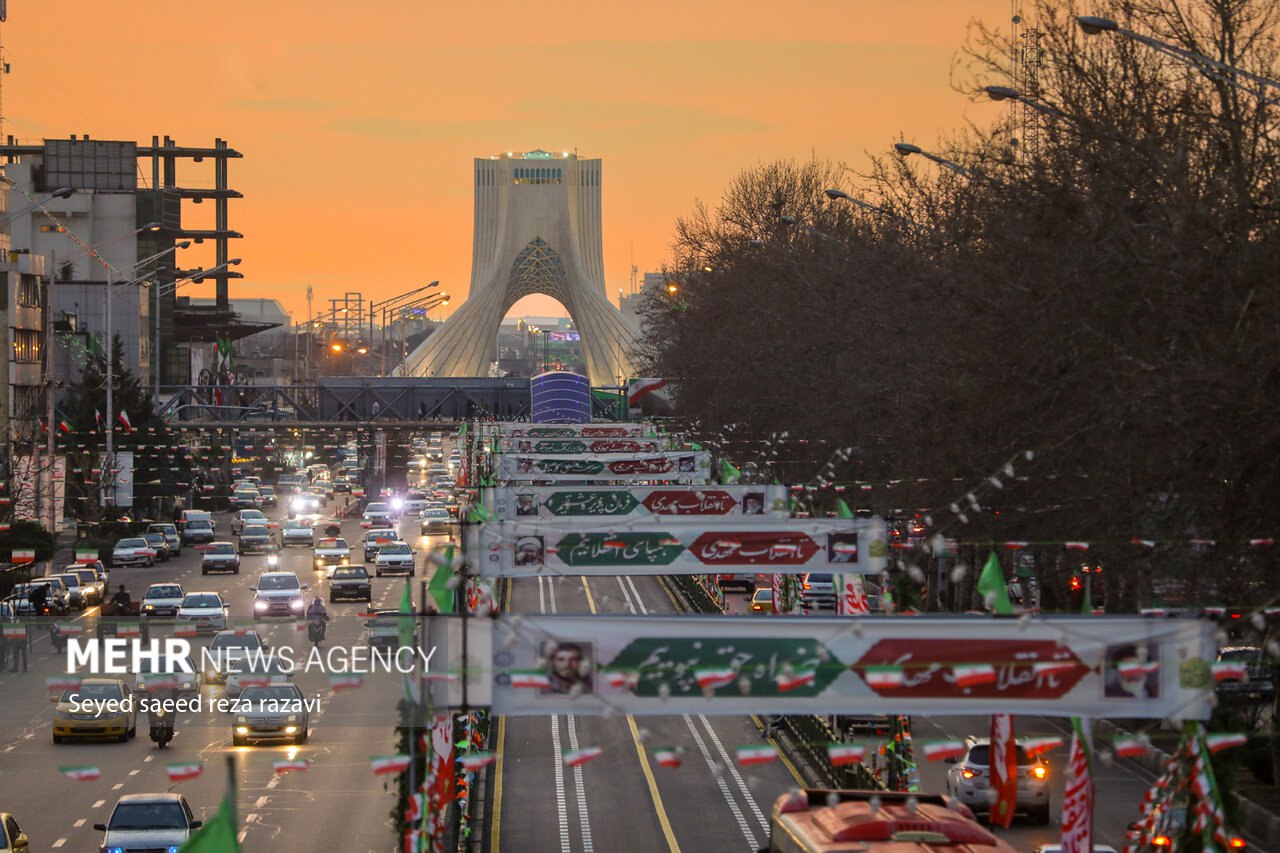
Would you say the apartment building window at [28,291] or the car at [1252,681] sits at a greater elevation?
the apartment building window at [28,291]

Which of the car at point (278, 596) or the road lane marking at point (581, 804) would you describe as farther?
the car at point (278, 596)

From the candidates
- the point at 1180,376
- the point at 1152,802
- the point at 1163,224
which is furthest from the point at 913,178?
the point at 1152,802

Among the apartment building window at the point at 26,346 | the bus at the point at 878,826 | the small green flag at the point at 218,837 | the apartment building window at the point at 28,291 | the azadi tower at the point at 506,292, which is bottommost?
the bus at the point at 878,826

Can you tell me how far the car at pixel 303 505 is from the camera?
85.2 metres

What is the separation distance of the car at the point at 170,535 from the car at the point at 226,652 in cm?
4838

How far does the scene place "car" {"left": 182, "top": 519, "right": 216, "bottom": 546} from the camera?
71.4 meters

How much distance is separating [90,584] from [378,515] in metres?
28.2

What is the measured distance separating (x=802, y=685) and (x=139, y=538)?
174 ft

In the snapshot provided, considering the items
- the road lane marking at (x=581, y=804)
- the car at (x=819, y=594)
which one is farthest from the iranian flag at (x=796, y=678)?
the car at (x=819, y=594)

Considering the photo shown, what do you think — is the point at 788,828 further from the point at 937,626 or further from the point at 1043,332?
the point at 1043,332

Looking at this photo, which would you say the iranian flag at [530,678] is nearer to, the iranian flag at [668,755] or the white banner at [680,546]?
the iranian flag at [668,755]

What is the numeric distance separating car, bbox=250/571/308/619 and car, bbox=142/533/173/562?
18223 mm

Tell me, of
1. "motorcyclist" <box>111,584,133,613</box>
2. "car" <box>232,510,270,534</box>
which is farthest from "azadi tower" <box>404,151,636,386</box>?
"motorcyclist" <box>111,584,133,613</box>

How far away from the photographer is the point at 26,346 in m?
69.6
